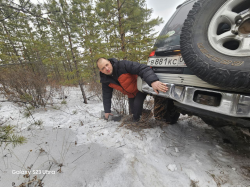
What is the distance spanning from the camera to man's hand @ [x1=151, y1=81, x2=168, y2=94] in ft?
4.00

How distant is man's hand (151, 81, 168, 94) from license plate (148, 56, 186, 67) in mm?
282

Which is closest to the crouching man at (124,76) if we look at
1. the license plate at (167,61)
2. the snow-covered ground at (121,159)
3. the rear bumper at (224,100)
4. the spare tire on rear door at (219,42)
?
the license plate at (167,61)

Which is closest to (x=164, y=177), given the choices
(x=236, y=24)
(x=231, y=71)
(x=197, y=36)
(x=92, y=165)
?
(x=92, y=165)

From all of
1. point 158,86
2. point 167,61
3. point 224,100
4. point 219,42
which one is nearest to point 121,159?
point 158,86

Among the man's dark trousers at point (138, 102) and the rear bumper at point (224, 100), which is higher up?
the rear bumper at point (224, 100)

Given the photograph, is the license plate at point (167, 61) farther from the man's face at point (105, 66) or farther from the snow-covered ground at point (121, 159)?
the snow-covered ground at point (121, 159)

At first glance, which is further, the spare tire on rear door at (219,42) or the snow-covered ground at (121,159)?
the snow-covered ground at (121,159)

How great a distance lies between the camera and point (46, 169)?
47.6 inches

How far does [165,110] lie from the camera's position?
220 centimetres

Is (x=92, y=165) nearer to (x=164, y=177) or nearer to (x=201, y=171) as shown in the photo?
(x=164, y=177)

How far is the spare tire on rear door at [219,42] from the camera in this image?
799 mm

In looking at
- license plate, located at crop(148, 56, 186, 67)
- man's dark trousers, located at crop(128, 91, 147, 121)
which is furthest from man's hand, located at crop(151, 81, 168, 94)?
man's dark trousers, located at crop(128, 91, 147, 121)

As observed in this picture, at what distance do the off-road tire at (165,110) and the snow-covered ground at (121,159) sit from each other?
301mm

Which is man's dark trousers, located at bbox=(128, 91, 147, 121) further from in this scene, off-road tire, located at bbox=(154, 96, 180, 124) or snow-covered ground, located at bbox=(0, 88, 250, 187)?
snow-covered ground, located at bbox=(0, 88, 250, 187)
